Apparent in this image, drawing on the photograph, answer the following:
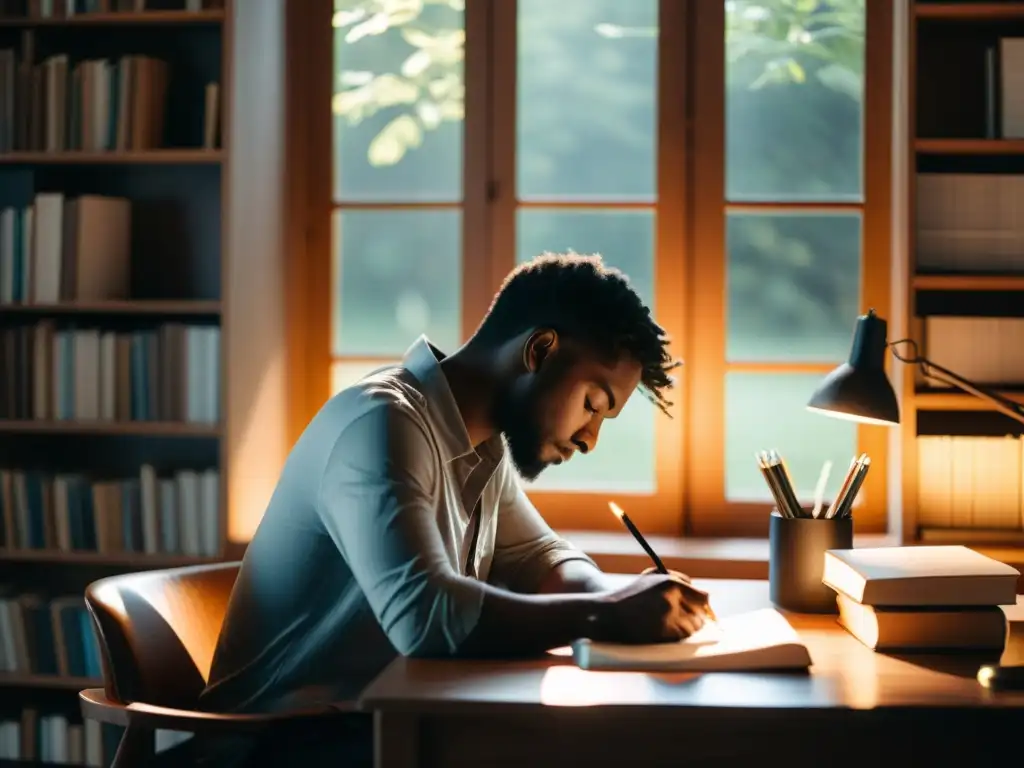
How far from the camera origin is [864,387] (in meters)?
1.98

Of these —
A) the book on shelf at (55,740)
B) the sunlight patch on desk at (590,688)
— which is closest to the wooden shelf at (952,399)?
the sunlight patch on desk at (590,688)

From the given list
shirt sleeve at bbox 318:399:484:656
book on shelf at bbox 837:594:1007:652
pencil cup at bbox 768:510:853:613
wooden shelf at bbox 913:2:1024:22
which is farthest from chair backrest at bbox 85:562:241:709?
wooden shelf at bbox 913:2:1024:22

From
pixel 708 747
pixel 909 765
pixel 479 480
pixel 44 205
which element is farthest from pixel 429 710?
pixel 44 205

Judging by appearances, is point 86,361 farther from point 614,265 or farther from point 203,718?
point 203,718

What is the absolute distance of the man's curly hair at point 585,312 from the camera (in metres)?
1.84

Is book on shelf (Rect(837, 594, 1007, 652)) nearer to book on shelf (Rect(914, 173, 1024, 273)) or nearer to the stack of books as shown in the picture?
the stack of books

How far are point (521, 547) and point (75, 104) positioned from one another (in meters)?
1.89

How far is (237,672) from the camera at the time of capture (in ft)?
5.88

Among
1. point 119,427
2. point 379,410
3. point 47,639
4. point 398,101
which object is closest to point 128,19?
point 398,101

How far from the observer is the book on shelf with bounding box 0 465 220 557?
3.14m

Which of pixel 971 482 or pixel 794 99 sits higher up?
pixel 794 99

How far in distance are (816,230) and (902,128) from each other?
421 mm

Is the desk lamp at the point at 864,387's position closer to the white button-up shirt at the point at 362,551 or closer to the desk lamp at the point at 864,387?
the desk lamp at the point at 864,387

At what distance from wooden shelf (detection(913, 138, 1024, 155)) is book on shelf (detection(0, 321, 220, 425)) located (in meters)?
1.87
